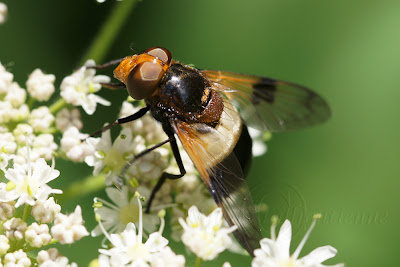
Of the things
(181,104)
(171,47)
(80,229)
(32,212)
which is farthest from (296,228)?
(171,47)

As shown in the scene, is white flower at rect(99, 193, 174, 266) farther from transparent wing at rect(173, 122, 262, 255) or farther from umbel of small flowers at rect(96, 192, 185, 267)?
transparent wing at rect(173, 122, 262, 255)

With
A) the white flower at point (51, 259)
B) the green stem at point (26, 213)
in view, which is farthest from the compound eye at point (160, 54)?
the white flower at point (51, 259)

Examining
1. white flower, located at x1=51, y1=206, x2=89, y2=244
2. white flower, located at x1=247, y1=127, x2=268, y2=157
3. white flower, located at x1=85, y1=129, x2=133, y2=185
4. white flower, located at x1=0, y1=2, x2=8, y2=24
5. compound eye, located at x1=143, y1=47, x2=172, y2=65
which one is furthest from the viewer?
white flower, located at x1=247, y1=127, x2=268, y2=157

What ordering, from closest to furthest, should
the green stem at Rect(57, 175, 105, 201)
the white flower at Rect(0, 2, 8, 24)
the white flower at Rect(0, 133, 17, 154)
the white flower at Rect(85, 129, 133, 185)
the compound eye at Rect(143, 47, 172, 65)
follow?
the white flower at Rect(0, 133, 17, 154) → the compound eye at Rect(143, 47, 172, 65) → the white flower at Rect(85, 129, 133, 185) → the green stem at Rect(57, 175, 105, 201) → the white flower at Rect(0, 2, 8, 24)

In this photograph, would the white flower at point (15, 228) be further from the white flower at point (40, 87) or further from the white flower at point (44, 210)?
the white flower at point (40, 87)

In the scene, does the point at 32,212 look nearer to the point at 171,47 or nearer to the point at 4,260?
the point at 4,260

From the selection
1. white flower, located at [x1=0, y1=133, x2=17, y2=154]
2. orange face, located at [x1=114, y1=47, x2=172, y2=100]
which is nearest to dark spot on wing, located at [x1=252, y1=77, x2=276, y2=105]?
orange face, located at [x1=114, y1=47, x2=172, y2=100]
